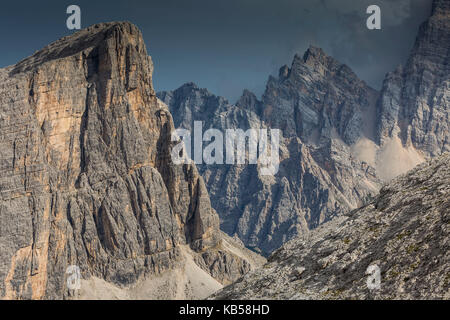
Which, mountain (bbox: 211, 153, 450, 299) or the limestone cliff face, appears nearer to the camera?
mountain (bbox: 211, 153, 450, 299)

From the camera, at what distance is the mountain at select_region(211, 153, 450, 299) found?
21.6 metres

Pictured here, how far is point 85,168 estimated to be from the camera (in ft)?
565

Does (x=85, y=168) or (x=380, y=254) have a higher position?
(x=85, y=168)

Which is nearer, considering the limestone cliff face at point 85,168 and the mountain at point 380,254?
the mountain at point 380,254

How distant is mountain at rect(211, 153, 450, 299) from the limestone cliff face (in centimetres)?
12898

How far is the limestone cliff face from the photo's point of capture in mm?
146125

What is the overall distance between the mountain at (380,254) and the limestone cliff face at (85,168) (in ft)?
423

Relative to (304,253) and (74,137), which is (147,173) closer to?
(74,137)

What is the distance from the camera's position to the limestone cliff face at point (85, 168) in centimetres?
14612

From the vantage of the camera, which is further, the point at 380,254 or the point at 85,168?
the point at 85,168

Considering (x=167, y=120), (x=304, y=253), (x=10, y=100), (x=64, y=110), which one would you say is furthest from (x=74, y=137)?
(x=304, y=253)

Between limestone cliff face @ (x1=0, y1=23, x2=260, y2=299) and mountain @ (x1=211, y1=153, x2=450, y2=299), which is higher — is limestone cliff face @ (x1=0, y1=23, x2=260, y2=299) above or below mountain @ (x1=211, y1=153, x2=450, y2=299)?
above

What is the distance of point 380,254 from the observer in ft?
80.6

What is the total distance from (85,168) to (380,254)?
159 metres
